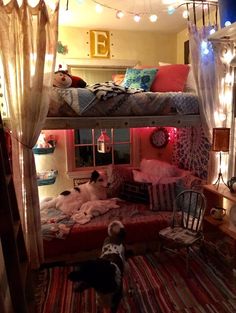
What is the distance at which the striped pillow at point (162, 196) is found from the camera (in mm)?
2939

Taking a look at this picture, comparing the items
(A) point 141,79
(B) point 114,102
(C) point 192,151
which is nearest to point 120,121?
(B) point 114,102

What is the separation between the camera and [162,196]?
2.96 meters

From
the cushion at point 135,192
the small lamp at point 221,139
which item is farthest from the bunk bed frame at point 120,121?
the cushion at point 135,192

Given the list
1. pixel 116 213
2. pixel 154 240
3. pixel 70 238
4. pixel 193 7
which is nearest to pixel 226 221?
pixel 154 240

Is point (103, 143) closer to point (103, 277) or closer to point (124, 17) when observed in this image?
point (124, 17)

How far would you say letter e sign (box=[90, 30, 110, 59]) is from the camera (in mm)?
3459

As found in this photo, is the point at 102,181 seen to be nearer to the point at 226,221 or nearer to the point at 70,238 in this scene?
the point at 70,238

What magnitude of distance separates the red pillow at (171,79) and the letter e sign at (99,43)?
98cm

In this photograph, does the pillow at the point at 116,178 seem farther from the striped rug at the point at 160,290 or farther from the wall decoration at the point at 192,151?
the striped rug at the point at 160,290

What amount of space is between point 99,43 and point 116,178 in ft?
6.19

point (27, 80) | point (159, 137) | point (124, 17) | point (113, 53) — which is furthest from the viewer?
point (159, 137)

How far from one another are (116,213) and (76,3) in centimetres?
232

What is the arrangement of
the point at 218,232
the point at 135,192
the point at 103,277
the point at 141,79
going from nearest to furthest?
the point at 103,277, the point at 218,232, the point at 141,79, the point at 135,192

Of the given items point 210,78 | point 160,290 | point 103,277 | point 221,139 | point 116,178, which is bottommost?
point 160,290
